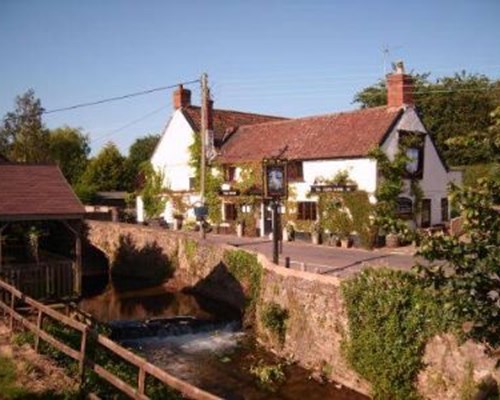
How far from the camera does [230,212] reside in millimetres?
36812

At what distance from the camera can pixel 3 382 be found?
10828 mm

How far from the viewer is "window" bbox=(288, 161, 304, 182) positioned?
3266 centimetres

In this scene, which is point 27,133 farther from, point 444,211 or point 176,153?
point 444,211

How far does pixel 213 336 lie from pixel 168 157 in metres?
22.9

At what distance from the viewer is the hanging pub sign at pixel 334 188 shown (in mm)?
29288

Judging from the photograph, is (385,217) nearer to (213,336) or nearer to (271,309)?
(271,309)

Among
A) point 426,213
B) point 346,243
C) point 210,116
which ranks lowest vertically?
point 346,243

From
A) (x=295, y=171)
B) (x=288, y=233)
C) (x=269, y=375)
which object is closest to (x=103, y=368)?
(x=269, y=375)

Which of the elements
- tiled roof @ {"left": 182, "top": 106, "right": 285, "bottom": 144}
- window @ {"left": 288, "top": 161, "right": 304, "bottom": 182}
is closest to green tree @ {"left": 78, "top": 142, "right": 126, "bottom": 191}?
tiled roof @ {"left": 182, "top": 106, "right": 285, "bottom": 144}

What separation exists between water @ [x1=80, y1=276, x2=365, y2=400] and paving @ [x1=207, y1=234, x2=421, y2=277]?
3.65m

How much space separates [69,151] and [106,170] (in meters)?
9.37

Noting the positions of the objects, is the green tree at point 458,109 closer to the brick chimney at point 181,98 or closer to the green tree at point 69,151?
the brick chimney at point 181,98

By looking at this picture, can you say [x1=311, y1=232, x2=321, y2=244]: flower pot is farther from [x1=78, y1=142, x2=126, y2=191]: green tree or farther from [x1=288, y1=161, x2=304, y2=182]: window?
[x1=78, y1=142, x2=126, y2=191]: green tree

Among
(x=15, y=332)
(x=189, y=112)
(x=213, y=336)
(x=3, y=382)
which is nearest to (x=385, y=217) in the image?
(x=3, y=382)
